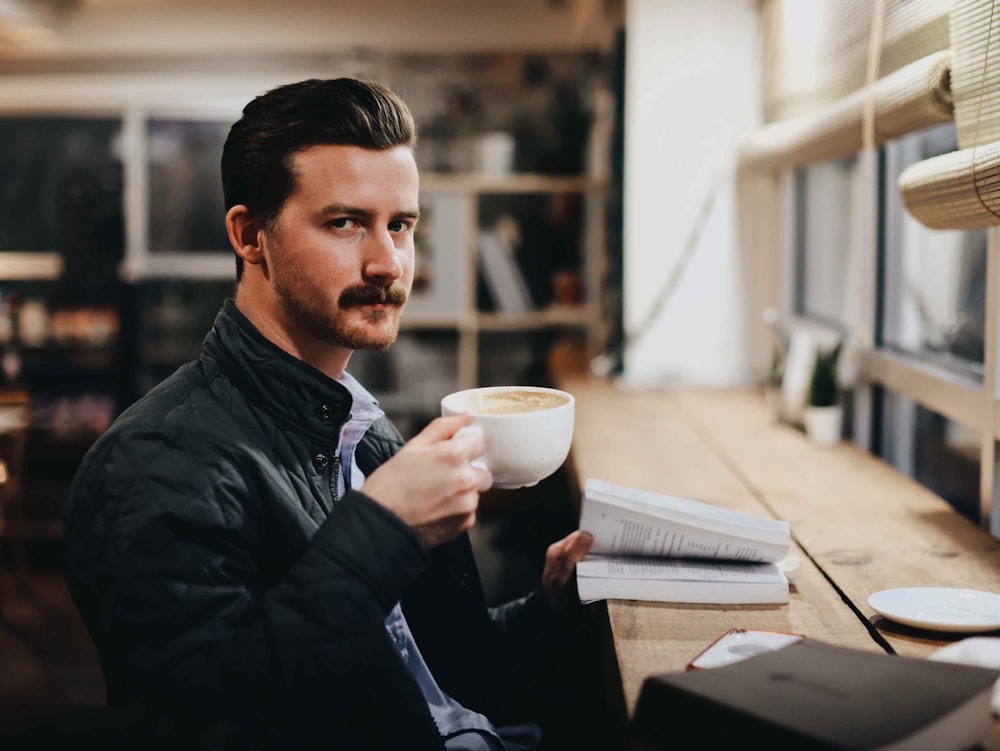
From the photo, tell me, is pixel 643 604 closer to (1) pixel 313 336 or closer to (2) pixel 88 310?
(1) pixel 313 336

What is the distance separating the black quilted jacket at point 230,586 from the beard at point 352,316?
13 cm

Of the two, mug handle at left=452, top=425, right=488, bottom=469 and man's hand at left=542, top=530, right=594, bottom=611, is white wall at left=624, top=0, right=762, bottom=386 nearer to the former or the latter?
man's hand at left=542, top=530, right=594, bottom=611

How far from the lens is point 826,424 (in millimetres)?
2447

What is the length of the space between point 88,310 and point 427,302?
147 cm

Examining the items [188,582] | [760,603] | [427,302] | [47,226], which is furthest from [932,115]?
[47,226]

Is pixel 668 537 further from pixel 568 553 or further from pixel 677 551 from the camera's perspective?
pixel 568 553

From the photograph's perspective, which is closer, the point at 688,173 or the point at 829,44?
the point at 829,44

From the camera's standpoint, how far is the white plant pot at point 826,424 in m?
2.45

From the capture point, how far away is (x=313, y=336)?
4.17 feet

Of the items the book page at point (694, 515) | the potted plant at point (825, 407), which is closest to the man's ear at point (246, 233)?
the book page at point (694, 515)

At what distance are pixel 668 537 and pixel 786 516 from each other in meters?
0.51

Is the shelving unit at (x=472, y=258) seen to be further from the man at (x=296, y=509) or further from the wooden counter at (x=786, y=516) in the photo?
the man at (x=296, y=509)

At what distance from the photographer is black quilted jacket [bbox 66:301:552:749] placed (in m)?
0.99

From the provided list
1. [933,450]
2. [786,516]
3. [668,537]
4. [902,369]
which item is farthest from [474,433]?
[933,450]
